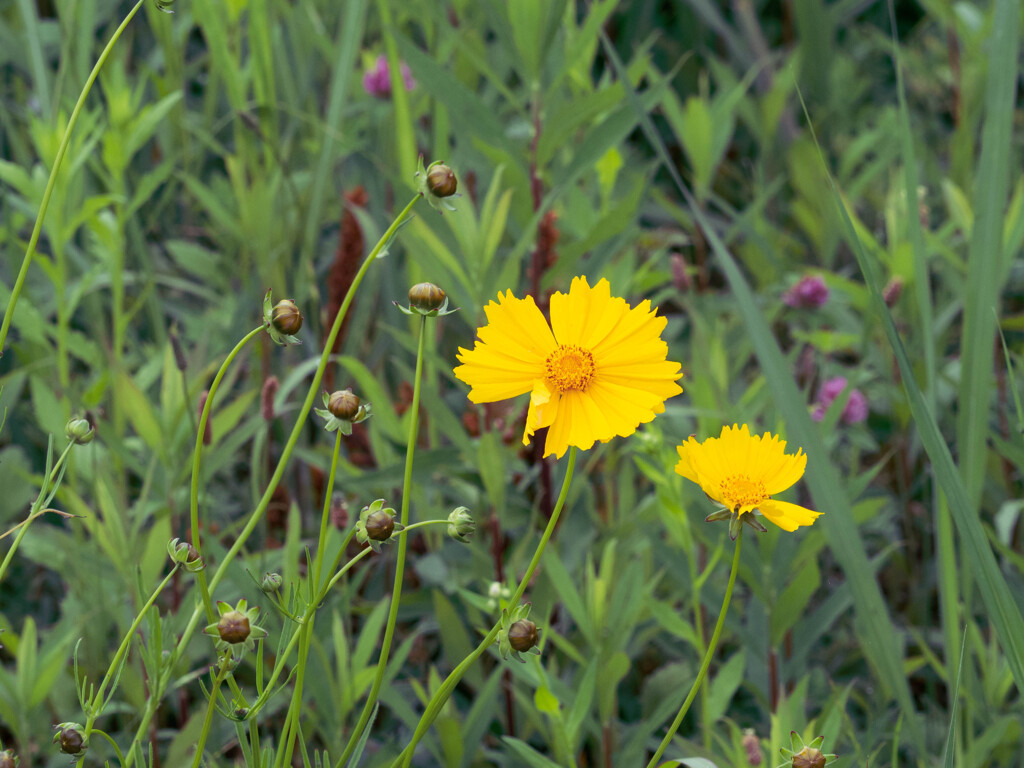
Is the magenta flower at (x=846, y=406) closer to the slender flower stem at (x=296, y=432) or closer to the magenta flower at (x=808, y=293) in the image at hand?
the magenta flower at (x=808, y=293)

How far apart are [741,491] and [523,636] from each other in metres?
0.13

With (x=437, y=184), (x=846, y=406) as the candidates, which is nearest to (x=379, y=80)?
(x=846, y=406)

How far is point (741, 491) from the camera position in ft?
1.66

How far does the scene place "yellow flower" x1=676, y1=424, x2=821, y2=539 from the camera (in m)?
0.50

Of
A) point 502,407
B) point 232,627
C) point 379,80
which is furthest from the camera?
point 379,80

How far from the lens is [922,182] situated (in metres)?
1.49

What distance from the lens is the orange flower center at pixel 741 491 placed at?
0.50 m

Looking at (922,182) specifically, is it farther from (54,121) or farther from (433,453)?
(54,121)

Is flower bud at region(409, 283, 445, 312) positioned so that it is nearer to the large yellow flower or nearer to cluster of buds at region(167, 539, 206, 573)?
the large yellow flower

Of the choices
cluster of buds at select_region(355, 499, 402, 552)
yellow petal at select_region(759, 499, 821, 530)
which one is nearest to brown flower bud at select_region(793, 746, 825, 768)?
yellow petal at select_region(759, 499, 821, 530)

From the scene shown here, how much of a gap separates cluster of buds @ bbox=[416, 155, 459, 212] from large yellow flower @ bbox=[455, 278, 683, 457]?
60mm

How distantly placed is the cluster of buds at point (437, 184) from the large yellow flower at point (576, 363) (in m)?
0.06

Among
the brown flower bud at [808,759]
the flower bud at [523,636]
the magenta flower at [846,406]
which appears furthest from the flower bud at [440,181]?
the magenta flower at [846,406]

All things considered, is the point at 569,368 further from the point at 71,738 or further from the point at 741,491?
the point at 71,738
